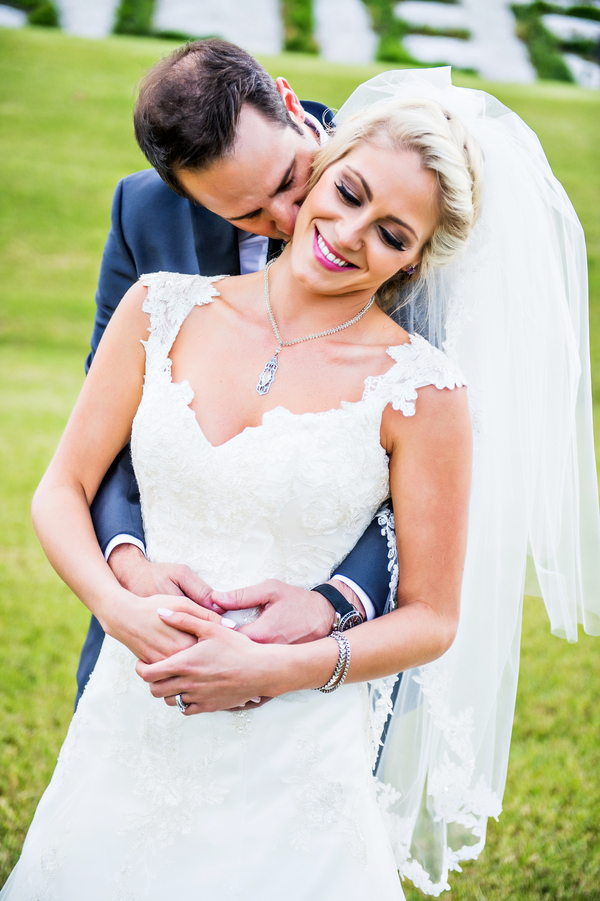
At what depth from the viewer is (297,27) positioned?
91.0 feet

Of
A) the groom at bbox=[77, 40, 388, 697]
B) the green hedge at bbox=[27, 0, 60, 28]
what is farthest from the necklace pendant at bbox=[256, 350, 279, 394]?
the green hedge at bbox=[27, 0, 60, 28]

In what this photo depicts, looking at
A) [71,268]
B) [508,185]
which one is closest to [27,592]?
[508,185]

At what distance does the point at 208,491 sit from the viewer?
77.4 inches

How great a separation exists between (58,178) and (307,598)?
18626 millimetres

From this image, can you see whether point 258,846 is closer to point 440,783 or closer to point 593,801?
point 440,783

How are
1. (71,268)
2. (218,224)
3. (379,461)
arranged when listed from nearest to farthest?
(379,461), (218,224), (71,268)

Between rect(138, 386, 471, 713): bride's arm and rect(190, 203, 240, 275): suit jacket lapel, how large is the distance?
0.93 meters

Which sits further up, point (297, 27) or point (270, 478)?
point (270, 478)

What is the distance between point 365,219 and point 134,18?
30361mm

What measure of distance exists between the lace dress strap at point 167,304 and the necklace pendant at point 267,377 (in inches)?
10.8

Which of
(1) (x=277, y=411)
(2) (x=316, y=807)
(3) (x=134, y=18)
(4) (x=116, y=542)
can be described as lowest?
(3) (x=134, y=18)

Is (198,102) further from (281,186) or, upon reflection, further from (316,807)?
(316,807)

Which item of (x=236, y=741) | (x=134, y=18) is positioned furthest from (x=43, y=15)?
(x=236, y=741)

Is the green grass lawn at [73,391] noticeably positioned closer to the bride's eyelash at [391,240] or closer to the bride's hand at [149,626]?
the bride's hand at [149,626]
